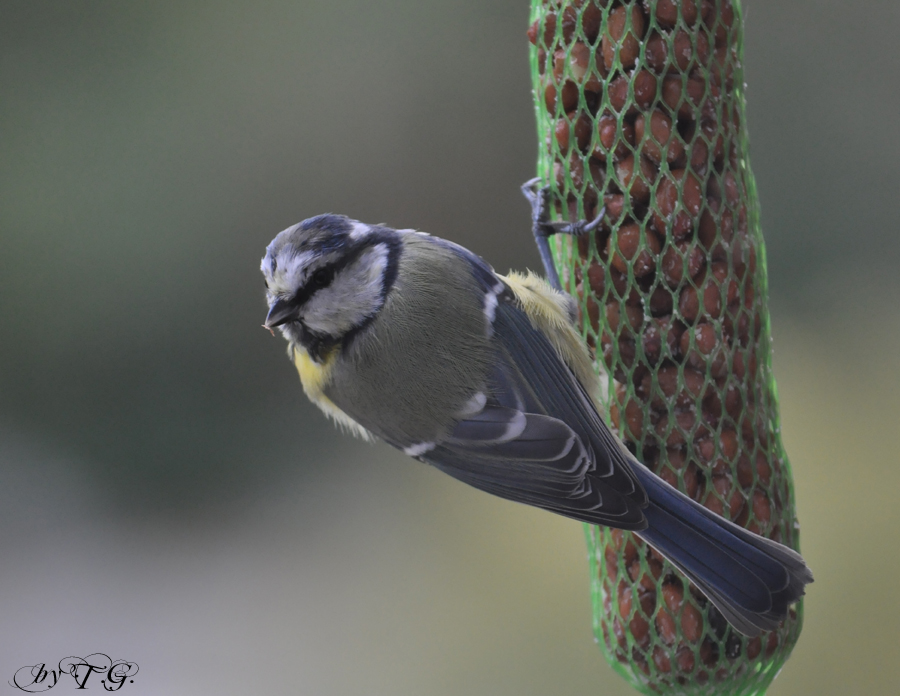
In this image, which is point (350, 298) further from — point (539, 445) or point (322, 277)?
point (539, 445)

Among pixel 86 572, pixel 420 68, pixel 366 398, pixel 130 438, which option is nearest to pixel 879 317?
pixel 420 68

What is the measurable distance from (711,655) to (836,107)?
1.76 metres

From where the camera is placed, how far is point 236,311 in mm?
2955

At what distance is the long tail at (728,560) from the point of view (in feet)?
3.65

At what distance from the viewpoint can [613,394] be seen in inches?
50.8

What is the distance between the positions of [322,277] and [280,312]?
71 millimetres

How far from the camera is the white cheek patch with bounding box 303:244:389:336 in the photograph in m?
1.15

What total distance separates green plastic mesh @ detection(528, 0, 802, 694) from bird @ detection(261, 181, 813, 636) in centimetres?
6

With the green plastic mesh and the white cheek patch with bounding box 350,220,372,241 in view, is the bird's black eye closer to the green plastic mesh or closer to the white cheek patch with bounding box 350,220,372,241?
the white cheek patch with bounding box 350,220,372,241

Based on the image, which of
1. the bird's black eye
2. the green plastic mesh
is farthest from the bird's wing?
the bird's black eye
